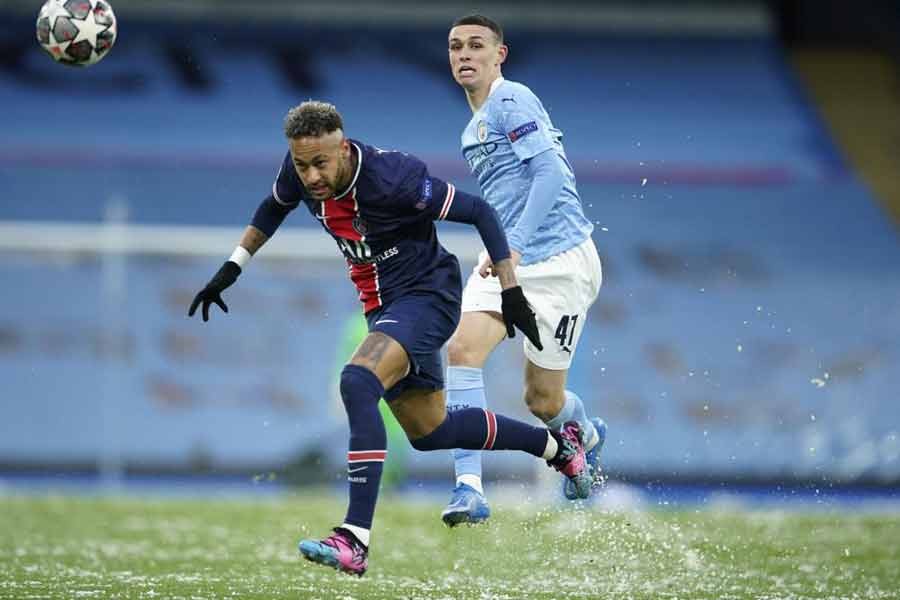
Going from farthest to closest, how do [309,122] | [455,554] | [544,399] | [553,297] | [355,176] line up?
1. [455,554]
2. [544,399]
3. [553,297]
4. [355,176]
5. [309,122]

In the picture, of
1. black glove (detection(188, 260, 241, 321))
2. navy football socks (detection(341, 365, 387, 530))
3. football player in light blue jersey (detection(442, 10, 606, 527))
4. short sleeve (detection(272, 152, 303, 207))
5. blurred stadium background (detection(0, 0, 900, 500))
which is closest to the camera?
navy football socks (detection(341, 365, 387, 530))

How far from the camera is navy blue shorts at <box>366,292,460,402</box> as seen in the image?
705 cm

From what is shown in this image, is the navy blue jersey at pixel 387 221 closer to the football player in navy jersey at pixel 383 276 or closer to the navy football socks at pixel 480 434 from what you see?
the football player in navy jersey at pixel 383 276

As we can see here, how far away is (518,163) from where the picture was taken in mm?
8172

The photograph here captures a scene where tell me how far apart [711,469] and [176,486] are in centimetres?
616

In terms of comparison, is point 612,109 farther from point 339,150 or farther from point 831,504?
point 339,150

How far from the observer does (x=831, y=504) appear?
15.9 m

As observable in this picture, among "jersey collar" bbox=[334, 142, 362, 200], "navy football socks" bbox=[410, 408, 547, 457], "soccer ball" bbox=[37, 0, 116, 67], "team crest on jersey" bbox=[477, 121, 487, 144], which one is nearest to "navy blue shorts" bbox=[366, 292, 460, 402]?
"navy football socks" bbox=[410, 408, 547, 457]

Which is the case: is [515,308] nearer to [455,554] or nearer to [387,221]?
[387,221]

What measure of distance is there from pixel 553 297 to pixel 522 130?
926 millimetres

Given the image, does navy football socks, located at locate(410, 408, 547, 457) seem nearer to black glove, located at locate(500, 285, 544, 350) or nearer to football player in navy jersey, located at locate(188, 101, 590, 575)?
football player in navy jersey, located at locate(188, 101, 590, 575)

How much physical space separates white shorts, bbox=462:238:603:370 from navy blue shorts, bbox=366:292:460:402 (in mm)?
895

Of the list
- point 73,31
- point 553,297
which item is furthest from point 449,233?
point 73,31

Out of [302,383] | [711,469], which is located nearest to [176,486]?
[302,383]
